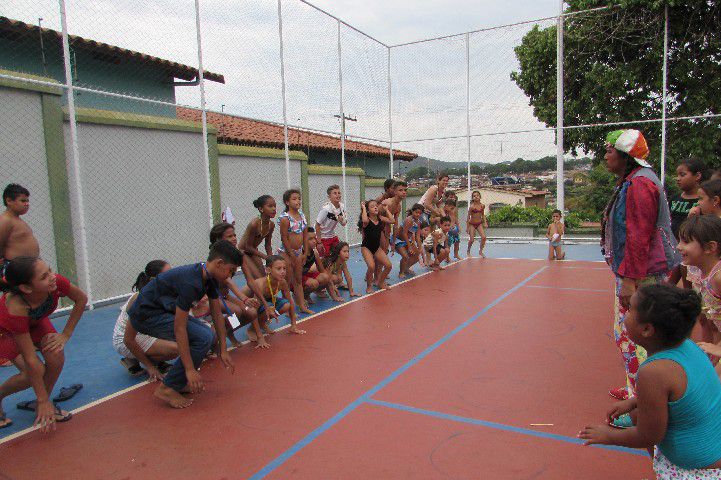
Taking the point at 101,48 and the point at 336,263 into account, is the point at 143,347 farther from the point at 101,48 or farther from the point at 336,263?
the point at 101,48

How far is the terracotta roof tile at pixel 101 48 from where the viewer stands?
707cm

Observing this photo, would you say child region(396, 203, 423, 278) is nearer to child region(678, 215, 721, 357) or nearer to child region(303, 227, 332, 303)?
child region(303, 227, 332, 303)

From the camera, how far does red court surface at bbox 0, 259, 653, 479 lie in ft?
9.12

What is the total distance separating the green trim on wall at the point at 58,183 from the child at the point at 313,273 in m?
3.15

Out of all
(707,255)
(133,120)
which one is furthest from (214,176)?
(707,255)

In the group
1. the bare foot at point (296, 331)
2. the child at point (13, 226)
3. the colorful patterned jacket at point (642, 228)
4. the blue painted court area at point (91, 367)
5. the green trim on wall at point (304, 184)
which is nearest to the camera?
the colorful patterned jacket at point (642, 228)

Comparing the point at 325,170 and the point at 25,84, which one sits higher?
the point at 25,84

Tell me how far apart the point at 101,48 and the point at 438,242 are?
7032 millimetres

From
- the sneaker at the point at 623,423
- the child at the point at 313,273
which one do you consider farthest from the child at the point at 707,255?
the child at the point at 313,273

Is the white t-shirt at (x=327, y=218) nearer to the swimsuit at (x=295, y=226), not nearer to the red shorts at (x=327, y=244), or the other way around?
the red shorts at (x=327, y=244)

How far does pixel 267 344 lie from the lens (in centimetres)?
510

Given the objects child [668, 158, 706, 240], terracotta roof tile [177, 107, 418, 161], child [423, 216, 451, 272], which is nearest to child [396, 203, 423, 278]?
child [423, 216, 451, 272]

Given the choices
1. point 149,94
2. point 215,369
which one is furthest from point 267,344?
point 149,94

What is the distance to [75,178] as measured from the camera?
666 cm
